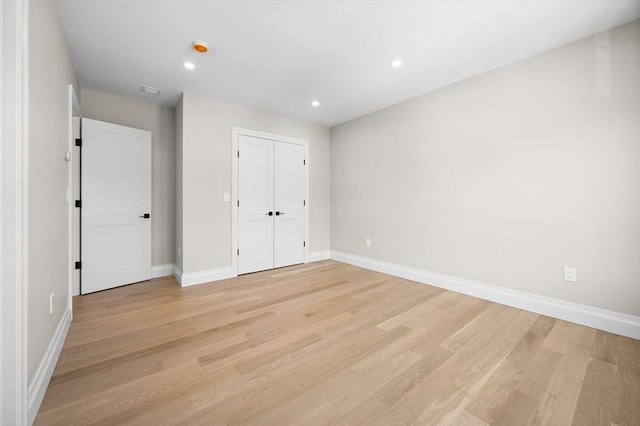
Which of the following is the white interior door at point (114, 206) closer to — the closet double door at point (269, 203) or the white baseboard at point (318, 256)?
the closet double door at point (269, 203)

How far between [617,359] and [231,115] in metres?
4.70

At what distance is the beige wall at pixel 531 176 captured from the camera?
2166 millimetres

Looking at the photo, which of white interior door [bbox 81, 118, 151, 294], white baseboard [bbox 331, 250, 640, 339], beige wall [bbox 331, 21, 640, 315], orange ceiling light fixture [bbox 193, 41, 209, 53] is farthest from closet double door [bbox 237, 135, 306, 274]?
white baseboard [bbox 331, 250, 640, 339]

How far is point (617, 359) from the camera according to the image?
5.89ft

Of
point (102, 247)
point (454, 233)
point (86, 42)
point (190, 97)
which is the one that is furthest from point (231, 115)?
point (454, 233)

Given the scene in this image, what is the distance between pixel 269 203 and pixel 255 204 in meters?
0.26

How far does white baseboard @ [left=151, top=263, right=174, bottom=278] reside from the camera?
3764 mm

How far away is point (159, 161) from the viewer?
3.83 m

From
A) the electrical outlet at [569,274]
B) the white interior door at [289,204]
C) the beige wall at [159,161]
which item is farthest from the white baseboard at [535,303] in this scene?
the beige wall at [159,161]

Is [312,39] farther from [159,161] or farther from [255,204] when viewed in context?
[159,161]

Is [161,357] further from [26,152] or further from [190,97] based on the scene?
[190,97]

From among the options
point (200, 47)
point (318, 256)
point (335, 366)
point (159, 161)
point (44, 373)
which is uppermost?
point (200, 47)

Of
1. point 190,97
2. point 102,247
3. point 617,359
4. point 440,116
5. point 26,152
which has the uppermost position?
point 190,97

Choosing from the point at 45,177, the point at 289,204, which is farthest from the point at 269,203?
the point at 45,177
